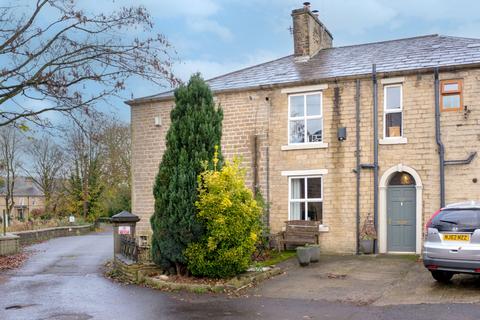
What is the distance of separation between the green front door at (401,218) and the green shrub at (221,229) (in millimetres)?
6317

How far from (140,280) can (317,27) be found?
549 inches

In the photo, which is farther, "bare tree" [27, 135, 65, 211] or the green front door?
"bare tree" [27, 135, 65, 211]

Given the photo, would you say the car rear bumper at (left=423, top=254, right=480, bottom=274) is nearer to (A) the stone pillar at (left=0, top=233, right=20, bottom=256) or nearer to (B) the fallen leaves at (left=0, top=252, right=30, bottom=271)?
(B) the fallen leaves at (left=0, top=252, right=30, bottom=271)

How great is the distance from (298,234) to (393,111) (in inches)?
193

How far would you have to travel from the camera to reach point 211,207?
11789 mm

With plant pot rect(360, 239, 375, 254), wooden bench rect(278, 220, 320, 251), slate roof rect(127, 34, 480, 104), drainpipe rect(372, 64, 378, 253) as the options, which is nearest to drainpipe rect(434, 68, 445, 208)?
slate roof rect(127, 34, 480, 104)

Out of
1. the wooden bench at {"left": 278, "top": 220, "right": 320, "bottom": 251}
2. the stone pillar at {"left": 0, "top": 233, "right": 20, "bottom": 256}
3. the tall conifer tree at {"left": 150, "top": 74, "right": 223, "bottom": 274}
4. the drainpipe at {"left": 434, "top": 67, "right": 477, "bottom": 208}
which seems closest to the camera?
the tall conifer tree at {"left": 150, "top": 74, "right": 223, "bottom": 274}

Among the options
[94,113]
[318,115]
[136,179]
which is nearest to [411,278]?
[318,115]

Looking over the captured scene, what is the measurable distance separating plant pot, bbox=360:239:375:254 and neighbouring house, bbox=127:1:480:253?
0.41m

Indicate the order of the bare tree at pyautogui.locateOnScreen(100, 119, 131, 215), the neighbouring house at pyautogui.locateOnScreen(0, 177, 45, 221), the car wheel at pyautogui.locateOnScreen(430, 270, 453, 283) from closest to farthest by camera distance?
the car wheel at pyautogui.locateOnScreen(430, 270, 453, 283), the bare tree at pyautogui.locateOnScreen(100, 119, 131, 215), the neighbouring house at pyautogui.locateOnScreen(0, 177, 45, 221)

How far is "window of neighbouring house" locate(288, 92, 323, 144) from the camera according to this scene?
58.2 ft

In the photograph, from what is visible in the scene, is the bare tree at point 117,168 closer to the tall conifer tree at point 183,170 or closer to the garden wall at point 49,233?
the garden wall at point 49,233

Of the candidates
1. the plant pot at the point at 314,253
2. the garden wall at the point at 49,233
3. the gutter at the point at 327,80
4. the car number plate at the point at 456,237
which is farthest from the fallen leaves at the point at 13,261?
the car number plate at the point at 456,237

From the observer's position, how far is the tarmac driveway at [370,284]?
9977mm
